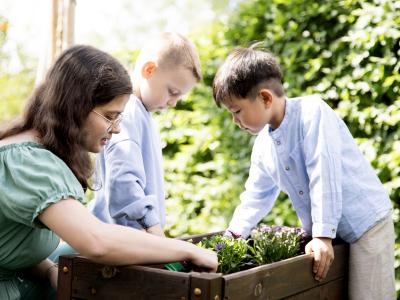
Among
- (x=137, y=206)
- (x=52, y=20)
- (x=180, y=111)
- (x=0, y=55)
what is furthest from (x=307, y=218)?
(x=0, y=55)

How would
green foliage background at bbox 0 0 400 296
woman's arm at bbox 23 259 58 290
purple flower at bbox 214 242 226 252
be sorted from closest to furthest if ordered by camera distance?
purple flower at bbox 214 242 226 252 → woman's arm at bbox 23 259 58 290 → green foliage background at bbox 0 0 400 296

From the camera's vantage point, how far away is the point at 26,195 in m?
1.73

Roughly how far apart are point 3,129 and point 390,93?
2239 mm

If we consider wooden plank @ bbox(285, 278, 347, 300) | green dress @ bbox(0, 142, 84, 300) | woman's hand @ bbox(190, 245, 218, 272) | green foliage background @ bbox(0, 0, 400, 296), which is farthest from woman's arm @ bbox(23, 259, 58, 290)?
green foliage background @ bbox(0, 0, 400, 296)

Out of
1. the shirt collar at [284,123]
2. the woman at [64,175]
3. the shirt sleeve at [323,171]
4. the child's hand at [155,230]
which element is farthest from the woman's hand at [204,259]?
the shirt collar at [284,123]

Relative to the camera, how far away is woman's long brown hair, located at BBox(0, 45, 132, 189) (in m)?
1.92

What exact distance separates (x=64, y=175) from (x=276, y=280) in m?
0.83

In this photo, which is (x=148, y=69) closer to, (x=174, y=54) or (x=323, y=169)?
(x=174, y=54)

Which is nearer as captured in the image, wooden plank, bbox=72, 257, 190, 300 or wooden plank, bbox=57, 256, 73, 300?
wooden plank, bbox=72, 257, 190, 300

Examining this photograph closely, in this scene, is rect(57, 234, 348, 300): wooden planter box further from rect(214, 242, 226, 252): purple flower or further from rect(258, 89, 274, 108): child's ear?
rect(258, 89, 274, 108): child's ear

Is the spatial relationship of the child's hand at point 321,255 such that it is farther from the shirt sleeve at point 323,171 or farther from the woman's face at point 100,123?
the woman's face at point 100,123

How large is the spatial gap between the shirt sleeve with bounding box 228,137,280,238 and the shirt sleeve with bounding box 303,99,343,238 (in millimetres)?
421

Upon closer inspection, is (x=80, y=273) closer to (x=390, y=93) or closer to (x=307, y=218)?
(x=307, y=218)

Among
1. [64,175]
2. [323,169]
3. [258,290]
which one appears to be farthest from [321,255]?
[64,175]
